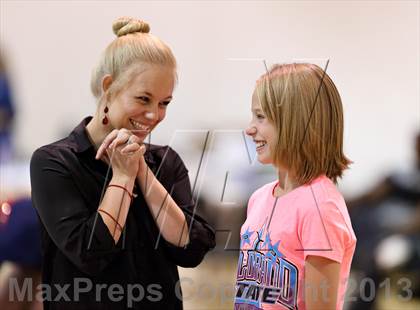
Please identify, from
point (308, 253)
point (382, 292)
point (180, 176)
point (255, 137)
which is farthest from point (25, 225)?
point (382, 292)

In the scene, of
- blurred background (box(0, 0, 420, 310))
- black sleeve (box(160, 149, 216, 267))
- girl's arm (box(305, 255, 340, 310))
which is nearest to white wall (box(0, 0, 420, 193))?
blurred background (box(0, 0, 420, 310))

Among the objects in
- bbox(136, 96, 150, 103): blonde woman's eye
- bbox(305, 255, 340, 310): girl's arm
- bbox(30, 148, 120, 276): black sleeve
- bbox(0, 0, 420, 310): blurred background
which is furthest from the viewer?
bbox(0, 0, 420, 310): blurred background

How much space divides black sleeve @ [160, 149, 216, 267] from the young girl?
0.14 metres

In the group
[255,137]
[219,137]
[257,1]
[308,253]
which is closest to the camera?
[308,253]

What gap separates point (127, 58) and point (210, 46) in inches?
17.3

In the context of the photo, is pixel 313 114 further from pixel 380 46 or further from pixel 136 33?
pixel 380 46

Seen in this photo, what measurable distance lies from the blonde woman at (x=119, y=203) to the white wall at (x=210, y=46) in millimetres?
331

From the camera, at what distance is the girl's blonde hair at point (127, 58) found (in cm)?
144

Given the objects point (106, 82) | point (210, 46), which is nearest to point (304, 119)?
point (106, 82)

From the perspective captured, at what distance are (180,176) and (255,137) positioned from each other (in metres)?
0.27

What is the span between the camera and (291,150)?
1.33 m

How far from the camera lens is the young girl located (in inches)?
48.5

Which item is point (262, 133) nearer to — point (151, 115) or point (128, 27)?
point (151, 115)

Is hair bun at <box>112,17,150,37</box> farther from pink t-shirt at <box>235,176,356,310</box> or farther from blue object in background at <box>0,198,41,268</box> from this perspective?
blue object in background at <box>0,198,41,268</box>
